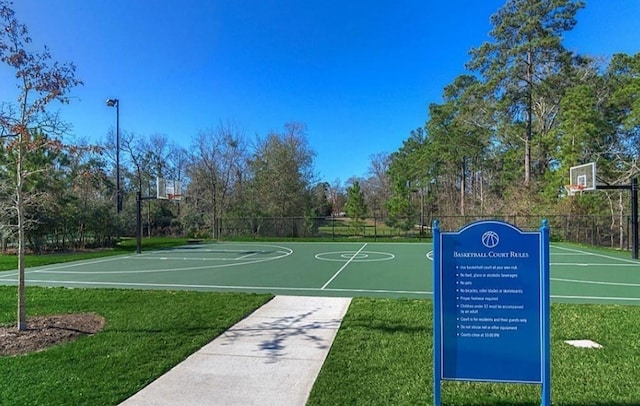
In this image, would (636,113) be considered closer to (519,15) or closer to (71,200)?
(519,15)

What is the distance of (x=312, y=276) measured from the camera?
10.2 metres

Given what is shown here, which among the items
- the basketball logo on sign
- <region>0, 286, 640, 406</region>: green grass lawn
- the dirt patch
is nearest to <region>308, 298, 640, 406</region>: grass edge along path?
<region>0, 286, 640, 406</region>: green grass lawn

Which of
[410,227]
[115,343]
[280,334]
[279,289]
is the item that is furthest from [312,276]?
[410,227]

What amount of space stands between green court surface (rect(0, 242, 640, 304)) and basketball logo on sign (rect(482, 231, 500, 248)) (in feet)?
16.7

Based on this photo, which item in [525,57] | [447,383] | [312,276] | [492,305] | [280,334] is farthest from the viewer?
[525,57]

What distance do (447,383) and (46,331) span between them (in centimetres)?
498

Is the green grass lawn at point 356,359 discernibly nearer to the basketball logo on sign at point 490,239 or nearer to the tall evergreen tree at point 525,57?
the basketball logo on sign at point 490,239

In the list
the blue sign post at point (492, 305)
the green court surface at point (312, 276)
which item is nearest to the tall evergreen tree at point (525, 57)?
the green court surface at point (312, 276)

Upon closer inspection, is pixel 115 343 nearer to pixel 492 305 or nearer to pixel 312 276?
pixel 492 305

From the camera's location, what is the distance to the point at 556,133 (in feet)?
73.3

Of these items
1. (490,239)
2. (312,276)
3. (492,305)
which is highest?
(490,239)

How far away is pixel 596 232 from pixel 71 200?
88.0 feet

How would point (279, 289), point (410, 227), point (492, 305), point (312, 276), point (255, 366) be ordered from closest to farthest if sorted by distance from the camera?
point (492, 305) → point (255, 366) → point (279, 289) → point (312, 276) → point (410, 227)

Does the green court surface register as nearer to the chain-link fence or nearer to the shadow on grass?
the shadow on grass
